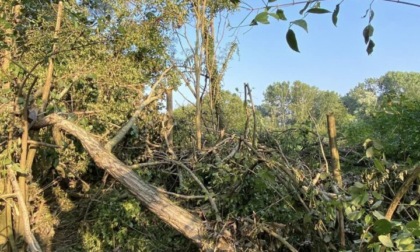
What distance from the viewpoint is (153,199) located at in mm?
3205

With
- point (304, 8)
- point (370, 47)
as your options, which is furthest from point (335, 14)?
point (370, 47)

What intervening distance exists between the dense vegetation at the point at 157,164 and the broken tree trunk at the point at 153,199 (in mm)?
10

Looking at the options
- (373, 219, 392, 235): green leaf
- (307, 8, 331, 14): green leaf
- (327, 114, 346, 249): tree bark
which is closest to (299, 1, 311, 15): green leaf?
(307, 8, 331, 14): green leaf

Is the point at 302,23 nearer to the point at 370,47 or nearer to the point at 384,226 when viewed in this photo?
the point at 370,47

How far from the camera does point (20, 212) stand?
3.71 metres

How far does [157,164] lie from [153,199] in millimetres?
1743

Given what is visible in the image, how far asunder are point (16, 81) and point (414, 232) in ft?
13.1

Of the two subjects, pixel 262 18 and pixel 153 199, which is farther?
pixel 153 199

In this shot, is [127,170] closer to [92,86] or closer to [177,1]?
[92,86]

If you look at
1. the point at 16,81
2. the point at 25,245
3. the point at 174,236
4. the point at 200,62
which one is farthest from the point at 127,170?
the point at 200,62

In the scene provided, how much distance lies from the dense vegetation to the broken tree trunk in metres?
0.01

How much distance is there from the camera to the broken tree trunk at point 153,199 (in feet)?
9.51

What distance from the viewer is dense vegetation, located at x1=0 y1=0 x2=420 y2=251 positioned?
8.57ft

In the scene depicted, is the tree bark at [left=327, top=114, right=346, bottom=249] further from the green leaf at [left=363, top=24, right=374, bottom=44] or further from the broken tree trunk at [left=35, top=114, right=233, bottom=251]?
the green leaf at [left=363, top=24, right=374, bottom=44]
